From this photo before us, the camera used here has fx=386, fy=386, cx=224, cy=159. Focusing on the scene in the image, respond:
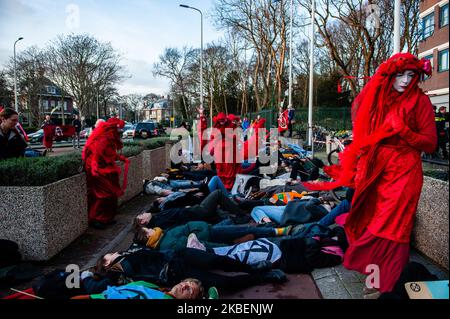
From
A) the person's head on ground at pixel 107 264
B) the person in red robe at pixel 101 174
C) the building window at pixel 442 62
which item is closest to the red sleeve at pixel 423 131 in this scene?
the person's head on ground at pixel 107 264

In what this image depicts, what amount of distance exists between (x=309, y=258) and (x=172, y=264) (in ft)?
4.94

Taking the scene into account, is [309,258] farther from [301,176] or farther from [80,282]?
→ [301,176]

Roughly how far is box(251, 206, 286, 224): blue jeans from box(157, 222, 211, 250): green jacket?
1.18 meters

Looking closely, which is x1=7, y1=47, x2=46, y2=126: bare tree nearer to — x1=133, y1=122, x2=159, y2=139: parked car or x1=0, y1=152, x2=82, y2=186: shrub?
x1=133, y1=122, x2=159, y2=139: parked car

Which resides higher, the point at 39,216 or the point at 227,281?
the point at 39,216

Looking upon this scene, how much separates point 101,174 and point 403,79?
481 cm

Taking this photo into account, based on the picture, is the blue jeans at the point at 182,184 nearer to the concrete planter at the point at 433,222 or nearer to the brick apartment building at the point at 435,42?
the concrete planter at the point at 433,222

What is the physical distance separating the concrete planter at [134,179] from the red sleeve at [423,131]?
20.2 ft

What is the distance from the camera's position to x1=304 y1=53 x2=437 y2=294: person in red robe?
3.25 meters

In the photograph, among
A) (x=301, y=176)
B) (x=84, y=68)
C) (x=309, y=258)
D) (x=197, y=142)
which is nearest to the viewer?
(x=309, y=258)

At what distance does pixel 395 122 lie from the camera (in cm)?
328

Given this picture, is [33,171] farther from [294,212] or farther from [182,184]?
[182,184]

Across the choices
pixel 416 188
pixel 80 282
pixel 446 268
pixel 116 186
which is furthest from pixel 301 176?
pixel 80 282
